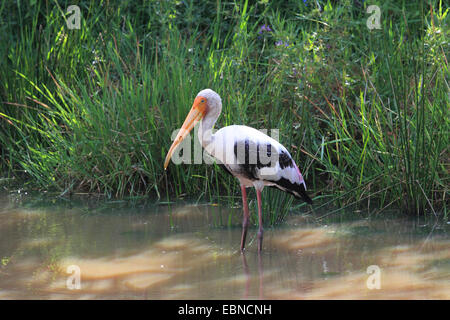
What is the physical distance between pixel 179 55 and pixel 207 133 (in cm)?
165

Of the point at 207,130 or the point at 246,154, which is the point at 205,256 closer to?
the point at 246,154

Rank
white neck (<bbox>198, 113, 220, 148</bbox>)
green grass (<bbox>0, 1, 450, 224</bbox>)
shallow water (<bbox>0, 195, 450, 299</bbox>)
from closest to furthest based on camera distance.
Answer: shallow water (<bbox>0, 195, 450, 299</bbox>)
white neck (<bbox>198, 113, 220, 148</bbox>)
green grass (<bbox>0, 1, 450, 224</bbox>)

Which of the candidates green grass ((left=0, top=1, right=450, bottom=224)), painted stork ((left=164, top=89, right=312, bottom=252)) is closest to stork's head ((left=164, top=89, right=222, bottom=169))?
painted stork ((left=164, top=89, right=312, bottom=252))

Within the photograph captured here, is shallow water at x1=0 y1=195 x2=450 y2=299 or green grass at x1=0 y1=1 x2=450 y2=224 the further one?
green grass at x1=0 y1=1 x2=450 y2=224

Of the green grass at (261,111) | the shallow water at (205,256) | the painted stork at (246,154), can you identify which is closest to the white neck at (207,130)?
the painted stork at (246,154)

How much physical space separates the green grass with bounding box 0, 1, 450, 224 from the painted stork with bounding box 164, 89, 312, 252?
1.27 ft

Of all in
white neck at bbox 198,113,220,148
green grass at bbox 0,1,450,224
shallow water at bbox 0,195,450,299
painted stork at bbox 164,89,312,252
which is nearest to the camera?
shallow water at bbox 0,195,450,299

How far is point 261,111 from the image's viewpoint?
597cm

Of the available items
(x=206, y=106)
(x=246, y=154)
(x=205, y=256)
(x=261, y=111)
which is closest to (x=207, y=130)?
(x=206, y=106)

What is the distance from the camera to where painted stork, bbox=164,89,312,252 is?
4.82m

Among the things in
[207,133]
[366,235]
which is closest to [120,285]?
[207,133]

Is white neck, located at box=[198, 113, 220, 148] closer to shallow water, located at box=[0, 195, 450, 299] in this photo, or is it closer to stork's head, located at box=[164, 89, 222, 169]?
stork's head, located at box=[164, 89, 222, 169]

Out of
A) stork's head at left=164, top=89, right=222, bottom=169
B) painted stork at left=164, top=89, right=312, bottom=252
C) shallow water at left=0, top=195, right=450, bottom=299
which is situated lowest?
shallow water at left=0, top=195, right=450, bottom=299

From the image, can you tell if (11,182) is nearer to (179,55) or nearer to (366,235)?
(179,55)
